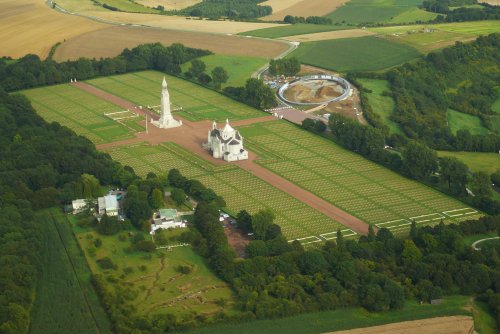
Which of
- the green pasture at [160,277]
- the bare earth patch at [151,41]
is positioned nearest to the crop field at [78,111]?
the bare earth patch at [151,41]

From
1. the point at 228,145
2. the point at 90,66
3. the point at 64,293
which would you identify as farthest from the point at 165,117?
the point at 64,293

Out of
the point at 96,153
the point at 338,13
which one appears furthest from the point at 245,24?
the point at 96,153

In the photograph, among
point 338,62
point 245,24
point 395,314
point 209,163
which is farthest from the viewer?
point 245,24

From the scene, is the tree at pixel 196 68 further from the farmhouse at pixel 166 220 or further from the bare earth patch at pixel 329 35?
the farmhouse at pixel 166 220

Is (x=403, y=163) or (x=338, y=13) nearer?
(x=403, y=163)

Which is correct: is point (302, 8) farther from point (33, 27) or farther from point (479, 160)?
point (479, 160)

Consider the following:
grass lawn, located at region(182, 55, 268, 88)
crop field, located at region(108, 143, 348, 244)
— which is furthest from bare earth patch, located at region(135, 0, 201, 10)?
crop field, located at region(108, 143, 348, 244)

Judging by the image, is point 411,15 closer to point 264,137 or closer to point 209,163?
point 264,137
